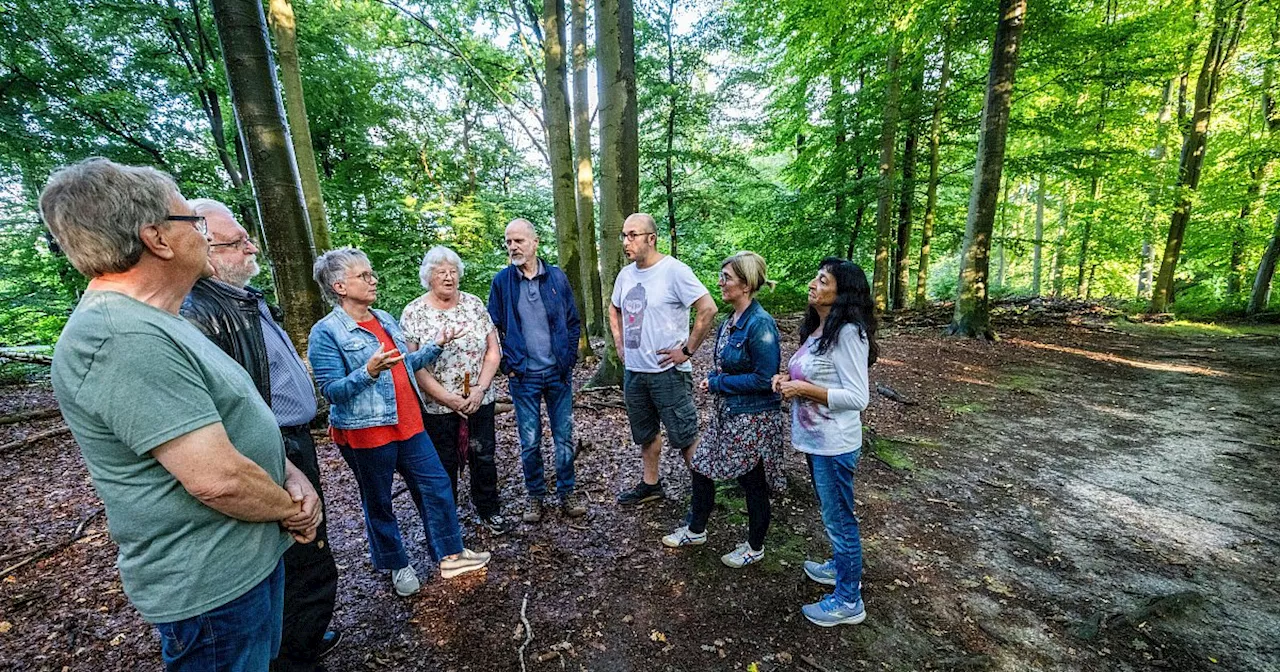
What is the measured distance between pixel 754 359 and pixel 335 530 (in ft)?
11.1

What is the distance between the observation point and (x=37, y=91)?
8555 millimetres

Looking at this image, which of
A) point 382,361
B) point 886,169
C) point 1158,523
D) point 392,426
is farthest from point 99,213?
point 886,169

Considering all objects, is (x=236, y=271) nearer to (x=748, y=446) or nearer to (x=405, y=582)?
(x=405, y=582)

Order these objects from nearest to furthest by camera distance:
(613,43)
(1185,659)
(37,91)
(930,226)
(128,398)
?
1. (128,398)
2. (1185,659)
3. (613,43)
4. (37,91)
5. (930,226)

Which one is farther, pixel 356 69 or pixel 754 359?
pixel 356 69

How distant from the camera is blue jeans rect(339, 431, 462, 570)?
2715 mm

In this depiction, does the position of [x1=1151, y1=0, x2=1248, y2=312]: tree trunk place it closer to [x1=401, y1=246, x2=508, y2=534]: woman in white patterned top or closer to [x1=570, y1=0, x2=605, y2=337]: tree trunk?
[x1=570, y1=0, x2=605, y2=337]: tree trunk

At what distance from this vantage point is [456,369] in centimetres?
325

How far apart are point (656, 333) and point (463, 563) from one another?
2017 mm

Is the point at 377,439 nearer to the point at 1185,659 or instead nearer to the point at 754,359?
the point at 754,359

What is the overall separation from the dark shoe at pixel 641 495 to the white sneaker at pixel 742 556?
3.15 feet

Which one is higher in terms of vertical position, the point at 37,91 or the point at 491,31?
the point at 491,31

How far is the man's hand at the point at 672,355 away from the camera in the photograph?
137 inches

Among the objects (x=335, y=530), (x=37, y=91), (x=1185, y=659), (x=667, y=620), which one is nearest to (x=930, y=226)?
(x=1185, y=659)
